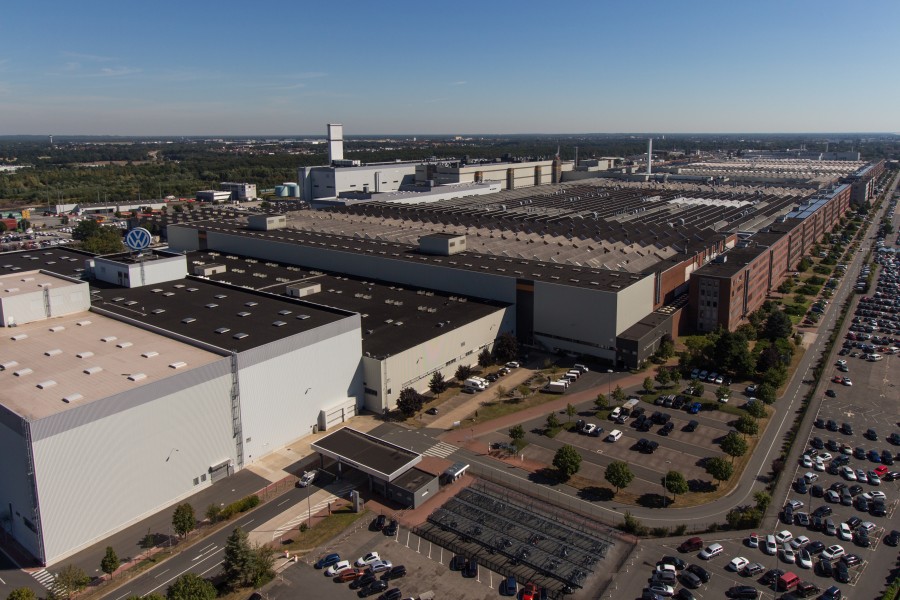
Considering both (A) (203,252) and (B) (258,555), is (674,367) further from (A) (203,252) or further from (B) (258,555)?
(A) (203,252)

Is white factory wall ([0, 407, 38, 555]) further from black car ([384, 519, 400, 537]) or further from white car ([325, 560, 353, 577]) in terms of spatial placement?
black car ([384, 519, 400, 537])

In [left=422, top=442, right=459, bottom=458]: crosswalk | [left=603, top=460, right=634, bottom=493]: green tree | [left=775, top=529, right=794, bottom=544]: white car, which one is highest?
[left=603, top=460, right=634, bottom=493]: green tree

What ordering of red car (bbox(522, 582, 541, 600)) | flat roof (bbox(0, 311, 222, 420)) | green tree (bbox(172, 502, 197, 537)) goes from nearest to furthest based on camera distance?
1. red car (bbox(522, 582, 541, 600))
2. green tree (bbox(172, 502, 197, 537))
3. flat roof (bbox(0, 311, 222, 420))

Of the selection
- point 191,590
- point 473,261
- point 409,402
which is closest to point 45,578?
point 191,590

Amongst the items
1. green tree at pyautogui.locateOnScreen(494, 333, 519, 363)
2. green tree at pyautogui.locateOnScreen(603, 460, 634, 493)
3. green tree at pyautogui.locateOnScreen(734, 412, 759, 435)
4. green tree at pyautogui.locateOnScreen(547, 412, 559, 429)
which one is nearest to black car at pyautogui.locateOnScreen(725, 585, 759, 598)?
green tree at pyautogui.locateOnScreen(603, 460, 634, 493)

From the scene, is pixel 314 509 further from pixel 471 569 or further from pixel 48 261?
pixel 48 261

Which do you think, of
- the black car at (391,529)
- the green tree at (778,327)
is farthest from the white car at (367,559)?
the green tree at (778,327)
